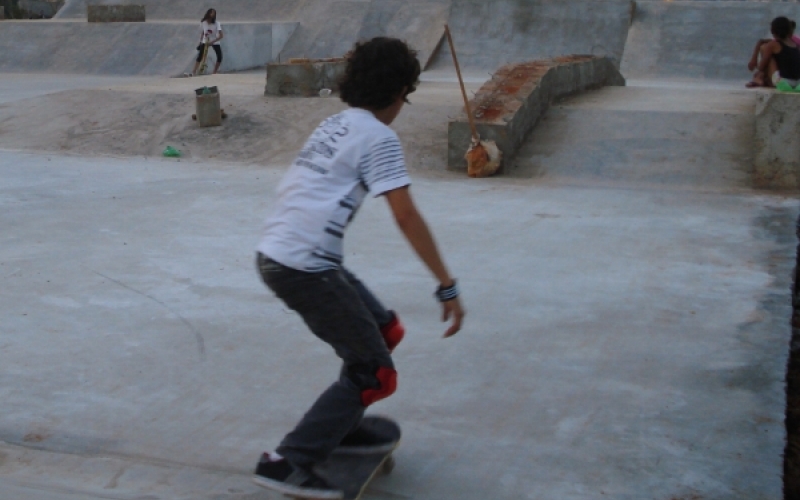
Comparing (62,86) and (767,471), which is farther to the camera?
(62,86)

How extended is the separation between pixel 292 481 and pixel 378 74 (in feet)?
4.30

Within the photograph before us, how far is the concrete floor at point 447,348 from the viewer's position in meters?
3.43

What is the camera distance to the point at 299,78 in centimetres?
1293

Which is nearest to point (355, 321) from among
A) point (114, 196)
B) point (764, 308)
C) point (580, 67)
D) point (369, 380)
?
point (369, 380)

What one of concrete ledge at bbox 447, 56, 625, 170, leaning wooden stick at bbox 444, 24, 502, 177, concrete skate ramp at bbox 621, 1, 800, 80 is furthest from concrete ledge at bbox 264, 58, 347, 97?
concrete skate ramp at bbox 621, 1, 800, 80

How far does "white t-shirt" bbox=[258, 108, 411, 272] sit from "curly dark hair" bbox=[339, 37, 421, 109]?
56 millimetres

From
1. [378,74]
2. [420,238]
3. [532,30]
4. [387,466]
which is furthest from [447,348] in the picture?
[532,30]

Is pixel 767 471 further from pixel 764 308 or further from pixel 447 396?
pixel 764 308

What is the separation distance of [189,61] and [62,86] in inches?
124

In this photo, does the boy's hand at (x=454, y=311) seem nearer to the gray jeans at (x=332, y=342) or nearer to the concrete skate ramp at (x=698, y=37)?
the gray jeans at (x=332, y=342)

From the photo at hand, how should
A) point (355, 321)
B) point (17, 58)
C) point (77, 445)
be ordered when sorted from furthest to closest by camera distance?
point (17, 58)
point (77, 445)
point (355, 321)

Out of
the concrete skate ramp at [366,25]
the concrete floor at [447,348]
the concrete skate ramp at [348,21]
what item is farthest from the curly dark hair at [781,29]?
the concrete skate ramp at [366,25]

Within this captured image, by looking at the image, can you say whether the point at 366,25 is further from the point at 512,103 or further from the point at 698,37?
the point at 512,103

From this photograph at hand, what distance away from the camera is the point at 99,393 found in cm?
410
